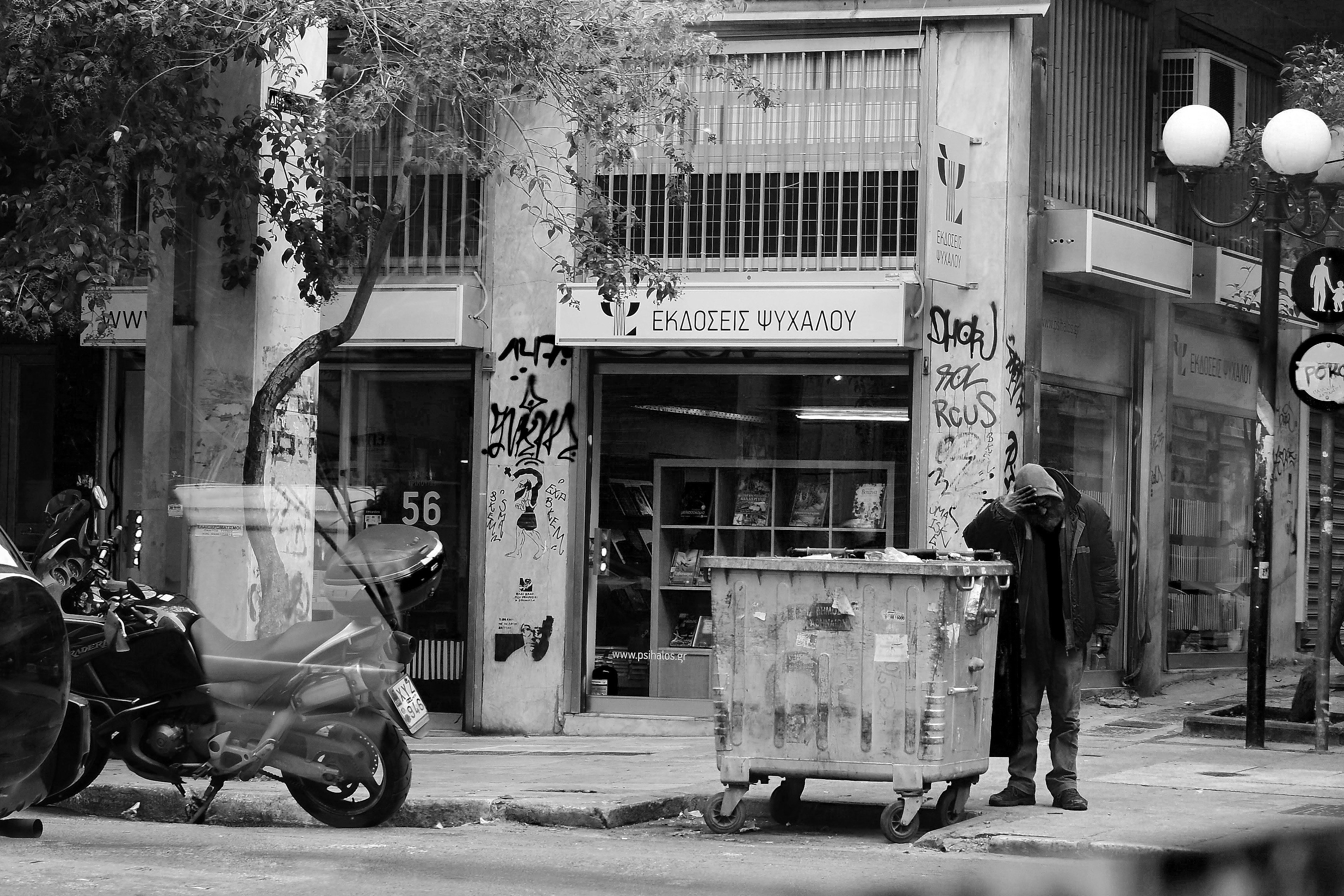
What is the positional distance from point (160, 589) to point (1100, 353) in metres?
7.64

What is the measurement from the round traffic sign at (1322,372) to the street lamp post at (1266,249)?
18 cm

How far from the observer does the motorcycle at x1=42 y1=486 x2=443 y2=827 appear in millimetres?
8195

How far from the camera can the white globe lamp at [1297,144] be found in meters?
10.6

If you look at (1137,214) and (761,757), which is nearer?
(761,757)

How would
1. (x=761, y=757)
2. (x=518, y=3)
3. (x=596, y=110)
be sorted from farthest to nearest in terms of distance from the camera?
(x=596, y=110) < (x=518, y=3) < (x=761, y=757)

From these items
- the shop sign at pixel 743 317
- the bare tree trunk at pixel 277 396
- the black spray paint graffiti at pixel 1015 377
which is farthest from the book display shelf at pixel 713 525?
the bare tree trunk at pixel 277 396

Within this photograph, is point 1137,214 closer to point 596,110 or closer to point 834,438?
point 834,438

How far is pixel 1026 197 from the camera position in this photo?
12.6m

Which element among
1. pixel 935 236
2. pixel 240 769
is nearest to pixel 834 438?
pixel 935 236

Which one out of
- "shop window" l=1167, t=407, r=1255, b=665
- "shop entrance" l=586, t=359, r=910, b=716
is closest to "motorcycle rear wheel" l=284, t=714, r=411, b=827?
"shop entrance" l=586, t=359, r=910, b=716

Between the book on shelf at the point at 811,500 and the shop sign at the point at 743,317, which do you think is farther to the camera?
the book on shelf at the point at 811,500

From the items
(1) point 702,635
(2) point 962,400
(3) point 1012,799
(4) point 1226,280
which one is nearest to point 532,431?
(1) point 702,635

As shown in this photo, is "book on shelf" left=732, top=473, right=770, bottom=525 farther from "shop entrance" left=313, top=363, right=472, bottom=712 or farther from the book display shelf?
"shop entrance" left=313, top=363, right=472, bottom=712

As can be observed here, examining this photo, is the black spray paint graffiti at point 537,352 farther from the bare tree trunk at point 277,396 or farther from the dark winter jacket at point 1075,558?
the dark winter jacket at point 1075,558
